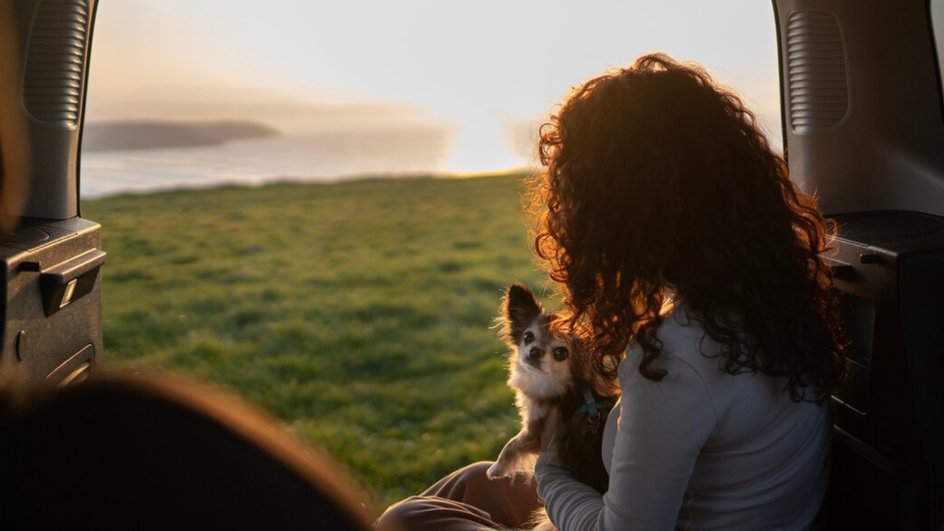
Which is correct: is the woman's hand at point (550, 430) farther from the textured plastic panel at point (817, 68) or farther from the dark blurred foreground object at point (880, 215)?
the textured plastic panel at point (817, 68)

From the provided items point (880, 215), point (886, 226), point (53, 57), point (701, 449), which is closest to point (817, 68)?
point (880, 215)

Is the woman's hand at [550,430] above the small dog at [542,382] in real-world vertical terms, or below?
below

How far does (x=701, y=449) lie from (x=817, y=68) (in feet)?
5.16

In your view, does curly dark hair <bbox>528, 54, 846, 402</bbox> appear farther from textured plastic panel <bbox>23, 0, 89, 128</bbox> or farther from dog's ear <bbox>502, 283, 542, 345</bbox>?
textured plastic panel <bbox>23, 0, 89, 128</bbox>

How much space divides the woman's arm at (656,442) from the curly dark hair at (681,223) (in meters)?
0.06

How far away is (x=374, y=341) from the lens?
19.4 ft

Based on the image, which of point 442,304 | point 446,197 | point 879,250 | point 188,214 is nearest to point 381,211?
point 446,197

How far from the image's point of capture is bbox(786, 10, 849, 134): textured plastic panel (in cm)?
268

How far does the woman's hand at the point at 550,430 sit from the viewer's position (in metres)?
2.08

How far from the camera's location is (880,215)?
253 centimetres

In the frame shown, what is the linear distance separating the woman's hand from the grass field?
863 mm

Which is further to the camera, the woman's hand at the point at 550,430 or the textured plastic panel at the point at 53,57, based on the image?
the textured plastic panel at the point at 53,57

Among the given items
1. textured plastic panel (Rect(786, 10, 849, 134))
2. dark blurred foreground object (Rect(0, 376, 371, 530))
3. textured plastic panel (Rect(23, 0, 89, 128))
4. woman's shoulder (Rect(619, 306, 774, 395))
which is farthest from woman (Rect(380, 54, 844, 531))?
textured plastic panel (Rect(23, 0, 89, 128))

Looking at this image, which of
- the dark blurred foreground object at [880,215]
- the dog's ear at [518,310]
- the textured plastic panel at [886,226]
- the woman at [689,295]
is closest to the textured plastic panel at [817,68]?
the dark blurred foreground object at [880,215]
